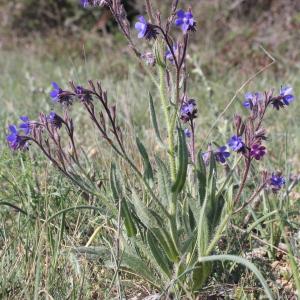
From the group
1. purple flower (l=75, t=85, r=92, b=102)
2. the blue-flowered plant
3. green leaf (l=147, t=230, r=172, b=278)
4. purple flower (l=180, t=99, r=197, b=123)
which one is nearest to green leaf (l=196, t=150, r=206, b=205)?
the blue-flowered plant

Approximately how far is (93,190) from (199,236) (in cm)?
41

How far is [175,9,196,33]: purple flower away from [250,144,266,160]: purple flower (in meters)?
0.44

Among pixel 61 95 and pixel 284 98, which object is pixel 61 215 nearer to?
pixel 61 95

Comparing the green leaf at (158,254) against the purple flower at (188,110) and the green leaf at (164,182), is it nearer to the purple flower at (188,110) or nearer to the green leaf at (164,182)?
the green leaf at (164,182)

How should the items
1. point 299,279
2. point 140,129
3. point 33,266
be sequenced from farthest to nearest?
point 140,129, point 33,266, point 299,279

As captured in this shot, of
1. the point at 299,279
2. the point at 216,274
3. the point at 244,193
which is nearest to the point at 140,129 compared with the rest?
the point at 244,193

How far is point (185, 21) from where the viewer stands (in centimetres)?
202

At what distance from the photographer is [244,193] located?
110 inches

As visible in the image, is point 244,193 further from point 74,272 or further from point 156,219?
point 74,272

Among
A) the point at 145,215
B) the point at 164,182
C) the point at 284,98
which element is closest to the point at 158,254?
the point at 145,215

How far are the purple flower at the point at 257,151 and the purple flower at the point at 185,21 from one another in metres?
0.44

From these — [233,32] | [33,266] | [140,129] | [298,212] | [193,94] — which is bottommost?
[33,266]

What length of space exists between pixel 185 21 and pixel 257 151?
494mm

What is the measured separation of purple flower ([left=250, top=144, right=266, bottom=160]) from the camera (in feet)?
6.76
